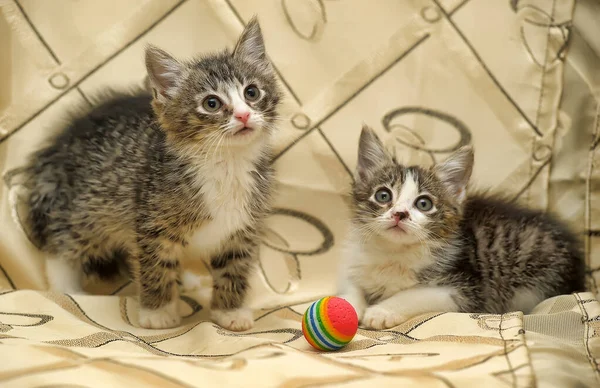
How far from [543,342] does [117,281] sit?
51.4 inches

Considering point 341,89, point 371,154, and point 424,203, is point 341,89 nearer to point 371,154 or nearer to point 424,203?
point 371,154

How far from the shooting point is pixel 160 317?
167cm

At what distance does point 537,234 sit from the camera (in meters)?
1.82

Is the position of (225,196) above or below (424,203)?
above

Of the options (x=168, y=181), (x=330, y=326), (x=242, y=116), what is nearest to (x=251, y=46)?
(x=242, y=116)

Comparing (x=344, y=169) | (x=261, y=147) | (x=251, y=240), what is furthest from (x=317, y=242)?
(x=261, y=147)

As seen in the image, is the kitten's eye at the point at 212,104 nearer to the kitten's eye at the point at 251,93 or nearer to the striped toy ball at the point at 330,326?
the kitten's eye at the point at 251,93

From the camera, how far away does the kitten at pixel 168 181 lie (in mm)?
1579

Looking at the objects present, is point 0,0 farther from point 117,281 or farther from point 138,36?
point 117,281

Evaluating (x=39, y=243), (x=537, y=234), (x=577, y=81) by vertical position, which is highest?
(x=39, y=243)

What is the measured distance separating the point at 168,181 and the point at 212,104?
0.75 feet

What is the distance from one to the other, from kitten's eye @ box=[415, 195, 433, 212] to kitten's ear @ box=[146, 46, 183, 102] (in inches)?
27.6

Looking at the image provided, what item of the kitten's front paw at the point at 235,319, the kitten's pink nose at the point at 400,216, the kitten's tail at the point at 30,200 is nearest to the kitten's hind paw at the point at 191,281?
the kitten's front paw at the point at 235,319

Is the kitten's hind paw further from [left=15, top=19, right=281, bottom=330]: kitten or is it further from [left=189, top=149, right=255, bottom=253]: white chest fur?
[left=189, top=149, right=255, bottom=253]: white chest fur
